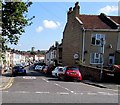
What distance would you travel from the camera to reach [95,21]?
4950cm

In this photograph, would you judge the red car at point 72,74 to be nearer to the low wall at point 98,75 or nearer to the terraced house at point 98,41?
the low wall at point 98,75

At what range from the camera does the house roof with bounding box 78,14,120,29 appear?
47.2 m

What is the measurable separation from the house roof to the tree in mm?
21263

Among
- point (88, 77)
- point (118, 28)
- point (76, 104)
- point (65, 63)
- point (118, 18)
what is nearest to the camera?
point (76, 104)

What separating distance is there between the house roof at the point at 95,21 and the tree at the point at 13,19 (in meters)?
21.3

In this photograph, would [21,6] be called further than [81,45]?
No

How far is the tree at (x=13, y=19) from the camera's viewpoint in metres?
24.7

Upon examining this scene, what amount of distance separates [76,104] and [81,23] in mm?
34786

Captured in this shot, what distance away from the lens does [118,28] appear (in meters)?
45.9

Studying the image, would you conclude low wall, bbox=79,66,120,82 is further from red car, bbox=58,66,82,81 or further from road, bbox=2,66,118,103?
road, bbox=2,66,118,103

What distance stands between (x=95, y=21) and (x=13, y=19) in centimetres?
2557

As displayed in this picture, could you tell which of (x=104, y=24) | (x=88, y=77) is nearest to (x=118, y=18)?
(x=104, y=24)

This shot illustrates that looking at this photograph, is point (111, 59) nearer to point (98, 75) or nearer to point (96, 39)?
point (96, 39)

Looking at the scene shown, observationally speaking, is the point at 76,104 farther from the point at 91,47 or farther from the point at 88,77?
the point at 91,47
